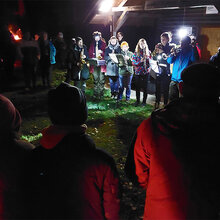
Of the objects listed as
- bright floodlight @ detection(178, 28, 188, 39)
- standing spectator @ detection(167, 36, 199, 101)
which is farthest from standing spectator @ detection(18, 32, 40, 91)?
bright floodlight @ detection(178, 28, 188, 39)

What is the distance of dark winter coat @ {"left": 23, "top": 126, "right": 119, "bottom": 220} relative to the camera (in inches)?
58.8

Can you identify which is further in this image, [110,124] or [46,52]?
[46,52]

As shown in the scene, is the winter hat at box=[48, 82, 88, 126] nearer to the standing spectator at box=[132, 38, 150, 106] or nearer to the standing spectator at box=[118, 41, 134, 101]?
the standing spectator at box=[132, 38, 150, 106]

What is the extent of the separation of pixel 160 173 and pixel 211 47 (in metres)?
11.6

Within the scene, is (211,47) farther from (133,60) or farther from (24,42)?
(24,42)

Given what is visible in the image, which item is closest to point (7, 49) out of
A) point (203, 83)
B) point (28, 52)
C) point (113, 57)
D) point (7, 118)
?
point (28, 52)

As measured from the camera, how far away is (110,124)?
21.8 ft

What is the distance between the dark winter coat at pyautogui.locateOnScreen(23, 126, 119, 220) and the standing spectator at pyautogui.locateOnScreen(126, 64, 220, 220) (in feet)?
1.26

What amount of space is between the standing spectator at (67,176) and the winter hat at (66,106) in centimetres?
4

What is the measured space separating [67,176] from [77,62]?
708 cm

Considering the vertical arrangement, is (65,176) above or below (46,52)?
below

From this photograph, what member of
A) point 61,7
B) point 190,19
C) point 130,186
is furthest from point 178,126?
point 61,7

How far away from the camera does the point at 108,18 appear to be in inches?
514

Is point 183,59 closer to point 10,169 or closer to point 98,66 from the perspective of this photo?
point 98,66
